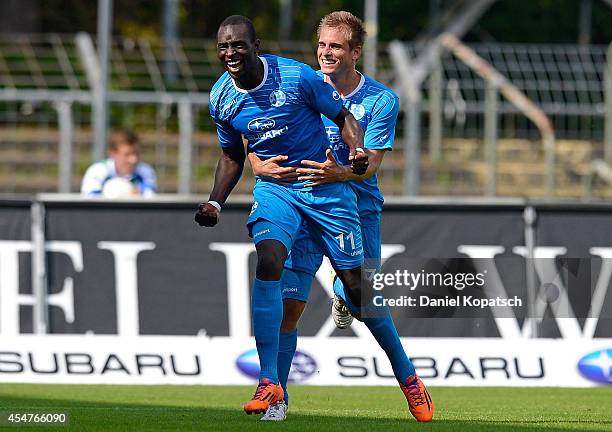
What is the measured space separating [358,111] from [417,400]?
66.8 inches

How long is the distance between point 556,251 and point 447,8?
665 inches

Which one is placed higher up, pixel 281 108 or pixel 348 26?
pixel 348 26

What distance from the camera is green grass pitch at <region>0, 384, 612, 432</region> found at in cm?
782

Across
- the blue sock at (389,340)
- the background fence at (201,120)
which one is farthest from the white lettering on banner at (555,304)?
the background fence at (201,120)

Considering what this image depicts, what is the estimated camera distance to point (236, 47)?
25.6 ft

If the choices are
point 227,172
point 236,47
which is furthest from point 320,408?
point 236,47

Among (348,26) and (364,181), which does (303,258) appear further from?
(348,26)

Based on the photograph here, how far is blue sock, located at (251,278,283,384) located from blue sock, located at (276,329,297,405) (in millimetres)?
460

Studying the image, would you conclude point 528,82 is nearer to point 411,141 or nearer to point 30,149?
point 411,141

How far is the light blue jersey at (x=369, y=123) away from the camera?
332 inches

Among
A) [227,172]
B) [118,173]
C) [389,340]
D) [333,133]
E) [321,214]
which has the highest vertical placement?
[333,133]

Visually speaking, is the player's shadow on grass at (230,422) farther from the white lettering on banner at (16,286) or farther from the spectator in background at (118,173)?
the spectator in background at (118,173)

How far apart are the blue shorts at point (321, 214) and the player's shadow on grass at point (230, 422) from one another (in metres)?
0.88

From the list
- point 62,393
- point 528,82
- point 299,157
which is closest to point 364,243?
point 299,157
